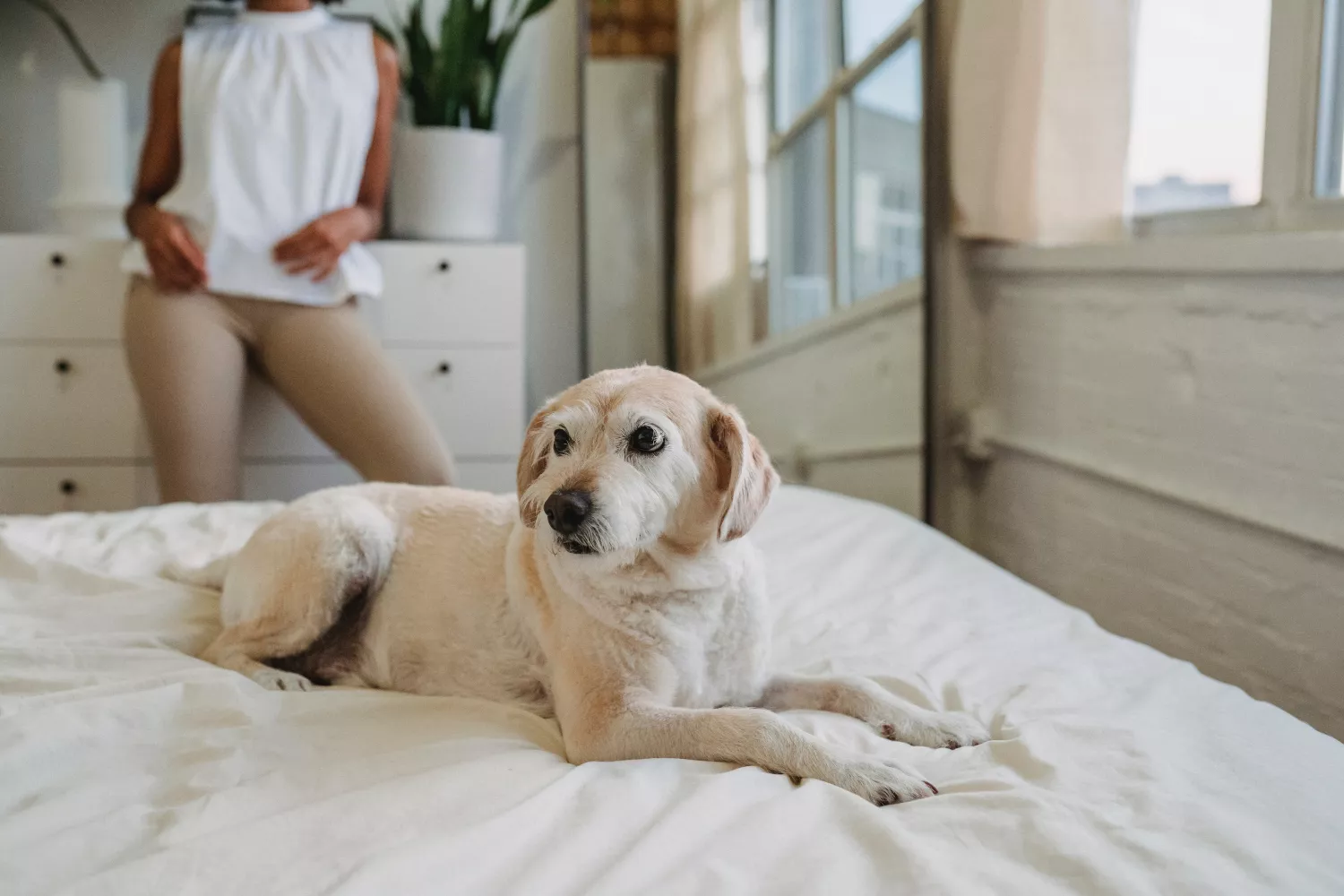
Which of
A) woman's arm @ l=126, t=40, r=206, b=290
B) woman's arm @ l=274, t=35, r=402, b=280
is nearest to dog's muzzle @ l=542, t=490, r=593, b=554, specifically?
woman's arm @ l=274, t=35, r=402, b=280

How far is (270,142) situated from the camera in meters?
2.96

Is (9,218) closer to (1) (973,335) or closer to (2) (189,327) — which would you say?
(2) (189,327)

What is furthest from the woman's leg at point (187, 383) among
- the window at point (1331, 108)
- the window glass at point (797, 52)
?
the window at point (1331, 108)

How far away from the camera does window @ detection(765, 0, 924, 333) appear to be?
2.88 m

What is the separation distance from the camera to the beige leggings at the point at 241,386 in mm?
2738

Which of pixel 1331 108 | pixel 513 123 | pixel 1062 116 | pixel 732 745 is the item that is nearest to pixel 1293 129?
pixel 1331 108

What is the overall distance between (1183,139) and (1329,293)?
0.74 m

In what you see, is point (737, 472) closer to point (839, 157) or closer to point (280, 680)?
point (280, 680)

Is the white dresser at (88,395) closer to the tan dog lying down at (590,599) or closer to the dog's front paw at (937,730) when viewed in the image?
the tan dog lying down at (590,599)

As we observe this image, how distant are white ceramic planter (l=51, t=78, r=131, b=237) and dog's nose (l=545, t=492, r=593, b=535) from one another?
8.84 ft

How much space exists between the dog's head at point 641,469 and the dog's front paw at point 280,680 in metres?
0.44

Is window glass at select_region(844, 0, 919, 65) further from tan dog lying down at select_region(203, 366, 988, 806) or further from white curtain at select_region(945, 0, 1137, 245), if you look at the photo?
tan dog lying down at select_region(203, 366, 988, 806)

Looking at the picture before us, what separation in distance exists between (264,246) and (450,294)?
578mm

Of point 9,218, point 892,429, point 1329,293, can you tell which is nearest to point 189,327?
point 9,218
